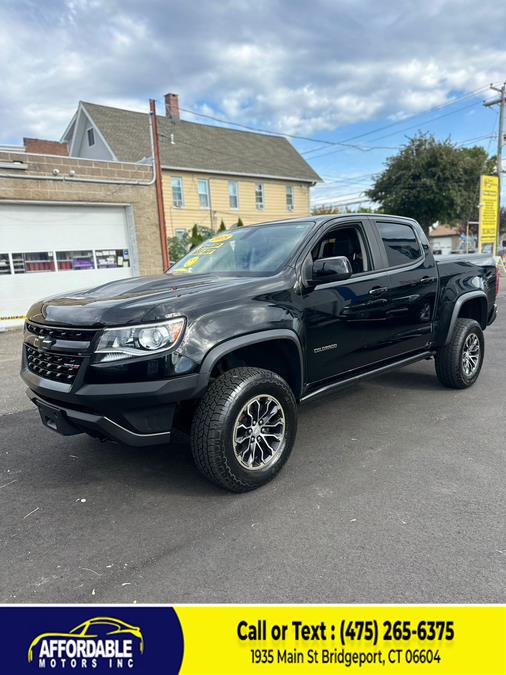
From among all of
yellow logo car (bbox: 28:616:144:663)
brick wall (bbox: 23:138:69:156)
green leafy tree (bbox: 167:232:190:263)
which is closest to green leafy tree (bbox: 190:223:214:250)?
green leafy tree (bbox: 167:232:190:263)

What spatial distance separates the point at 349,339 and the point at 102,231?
40.5ft

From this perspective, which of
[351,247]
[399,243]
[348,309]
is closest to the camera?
[348,309]

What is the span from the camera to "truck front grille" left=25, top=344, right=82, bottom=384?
3072mm

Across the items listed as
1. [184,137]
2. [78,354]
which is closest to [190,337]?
[78,354]

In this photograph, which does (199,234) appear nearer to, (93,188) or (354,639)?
(93,188)

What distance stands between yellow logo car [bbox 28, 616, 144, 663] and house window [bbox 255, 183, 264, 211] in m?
27.7

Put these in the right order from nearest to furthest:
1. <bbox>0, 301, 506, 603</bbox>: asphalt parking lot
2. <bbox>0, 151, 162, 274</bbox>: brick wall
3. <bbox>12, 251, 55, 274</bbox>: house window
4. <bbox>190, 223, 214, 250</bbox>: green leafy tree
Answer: <bbox>0, 301, 506, 603</bbox>: asphalt parking lot → <bbox>0, 151, 162, 274</bbox>: brick wall → <bbox>12, 251, 55, 274</bbox>: house window → <bbox>190, 223, 214, 250</bbox>: green leafy tree

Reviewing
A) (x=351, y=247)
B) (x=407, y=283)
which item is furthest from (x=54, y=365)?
(x=407, y=283)

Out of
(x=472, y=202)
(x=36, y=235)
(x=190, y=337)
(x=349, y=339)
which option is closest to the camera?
(x=190, y=337)

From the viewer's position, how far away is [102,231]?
48.3ft

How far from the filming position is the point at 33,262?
13656mm

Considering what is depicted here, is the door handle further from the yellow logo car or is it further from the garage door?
the garage door

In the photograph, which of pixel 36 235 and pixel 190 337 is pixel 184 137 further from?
pixel 190 337

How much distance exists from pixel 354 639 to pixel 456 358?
376cm
